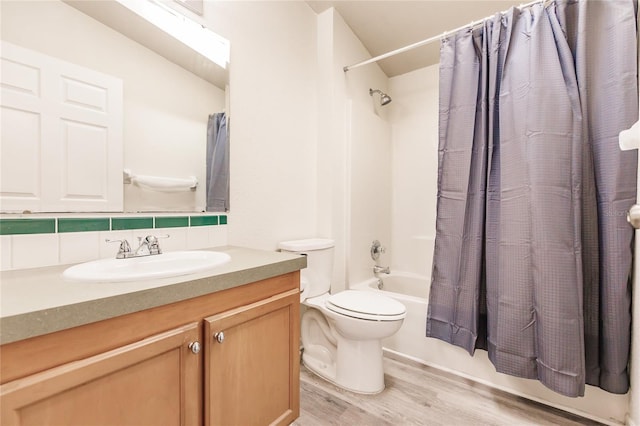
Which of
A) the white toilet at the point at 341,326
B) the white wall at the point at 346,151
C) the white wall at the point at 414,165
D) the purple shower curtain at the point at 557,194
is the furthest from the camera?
the white wall at the point at 414,165

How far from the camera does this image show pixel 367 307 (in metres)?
1.52

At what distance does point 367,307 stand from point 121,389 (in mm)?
1116

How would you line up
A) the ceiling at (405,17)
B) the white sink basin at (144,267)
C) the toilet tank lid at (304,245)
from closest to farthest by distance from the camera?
the white sink basin at (144,267), the toilet tank lid at (304,245), the ceiling at (405,17)

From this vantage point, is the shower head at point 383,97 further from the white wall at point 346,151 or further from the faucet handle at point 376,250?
the faucet handle at point 376,250

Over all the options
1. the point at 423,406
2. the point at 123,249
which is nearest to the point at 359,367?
the point at 423,406

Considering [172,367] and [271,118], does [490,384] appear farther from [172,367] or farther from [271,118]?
[271,118]

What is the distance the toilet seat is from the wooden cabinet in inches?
16.9

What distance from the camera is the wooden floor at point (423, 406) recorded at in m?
1.36

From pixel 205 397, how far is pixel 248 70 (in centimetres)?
152

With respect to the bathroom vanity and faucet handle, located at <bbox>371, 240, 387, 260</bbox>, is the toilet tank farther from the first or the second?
faucet handle, located at <bbox>371, 240, 387, 260</bbox>

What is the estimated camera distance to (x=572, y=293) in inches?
50.1

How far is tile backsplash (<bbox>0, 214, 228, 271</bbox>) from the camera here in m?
0.87

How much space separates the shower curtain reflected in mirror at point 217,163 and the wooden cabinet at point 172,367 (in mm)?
573

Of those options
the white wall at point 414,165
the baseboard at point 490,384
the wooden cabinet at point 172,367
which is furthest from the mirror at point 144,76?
the white wall at point 414,165
